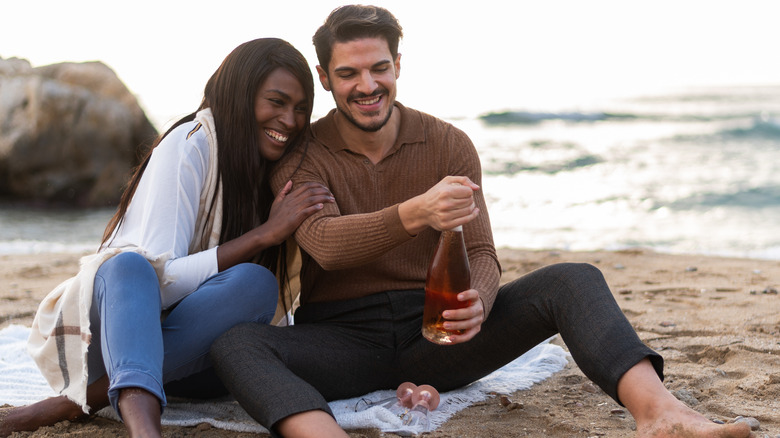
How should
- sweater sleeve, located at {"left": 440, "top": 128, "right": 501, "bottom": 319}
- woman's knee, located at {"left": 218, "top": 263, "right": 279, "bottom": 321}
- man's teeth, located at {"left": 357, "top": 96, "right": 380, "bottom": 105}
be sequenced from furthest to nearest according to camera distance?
man's teeth, located at {"left": 357, "top": 96, "right": 380, "bottom": 105} < sweater sleeve, located at {"left": 440, "top": 128, "right": 501, "bottom": 319} < woman's knee, located at {"left": 218, "top": 263, "right": 279, "bottom": 321}

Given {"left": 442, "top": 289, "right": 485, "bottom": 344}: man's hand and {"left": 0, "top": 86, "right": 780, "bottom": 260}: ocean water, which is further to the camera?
{"left": 0, "top": 86, "right": 780, "bottom": 260}: ocean water

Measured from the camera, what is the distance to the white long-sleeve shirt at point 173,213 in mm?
2898

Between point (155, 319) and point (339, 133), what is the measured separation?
1174mm

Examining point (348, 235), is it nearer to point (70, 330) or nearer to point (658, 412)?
point (70, 330)

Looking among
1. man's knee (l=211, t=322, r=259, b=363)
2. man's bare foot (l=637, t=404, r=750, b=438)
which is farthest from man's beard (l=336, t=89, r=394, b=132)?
man's bare foot (l=637, t=404, r=750, b=438)

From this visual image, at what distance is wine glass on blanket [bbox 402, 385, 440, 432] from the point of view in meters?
3.03

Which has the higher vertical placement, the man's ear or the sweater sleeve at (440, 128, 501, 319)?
the man's ear

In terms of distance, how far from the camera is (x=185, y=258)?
2.93m

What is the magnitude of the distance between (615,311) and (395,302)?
91 cm

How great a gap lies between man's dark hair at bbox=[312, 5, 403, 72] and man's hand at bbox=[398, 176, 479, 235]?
92 cm

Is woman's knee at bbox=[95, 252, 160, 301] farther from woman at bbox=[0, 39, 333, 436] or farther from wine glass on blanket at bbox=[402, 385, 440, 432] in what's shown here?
wine glass on blanket at bbox=[402, 385, 440, 432]

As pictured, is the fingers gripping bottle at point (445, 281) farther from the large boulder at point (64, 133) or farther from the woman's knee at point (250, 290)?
the large boulder at point (64, 133)

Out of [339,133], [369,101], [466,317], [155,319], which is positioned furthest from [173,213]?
[466,317]

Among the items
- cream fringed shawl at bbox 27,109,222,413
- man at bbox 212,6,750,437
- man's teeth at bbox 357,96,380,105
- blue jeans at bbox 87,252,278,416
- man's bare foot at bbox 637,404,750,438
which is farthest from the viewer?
man's teeth at bbox 357,96,380,105
